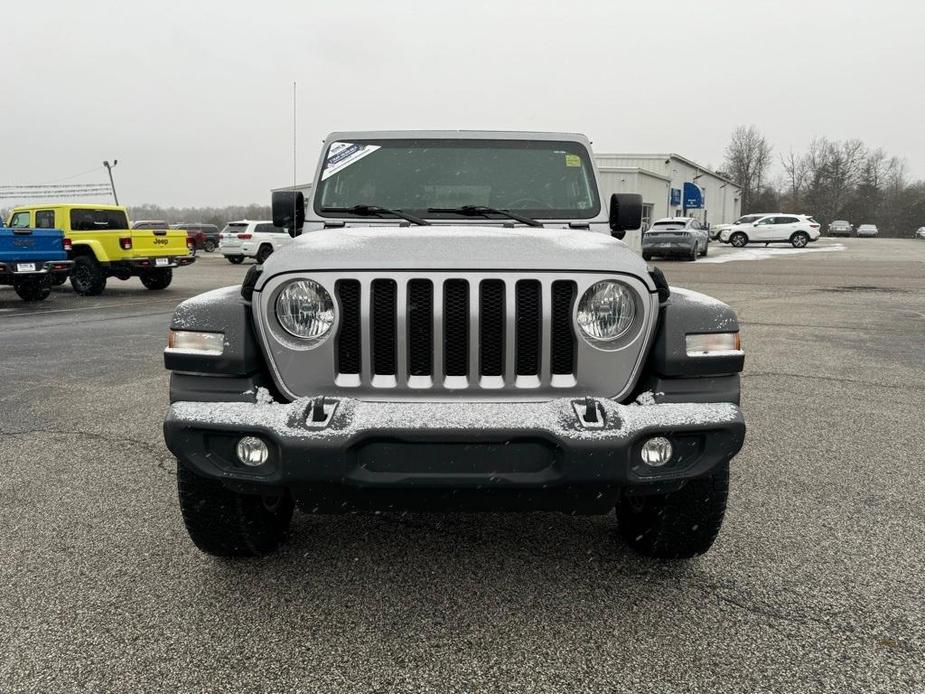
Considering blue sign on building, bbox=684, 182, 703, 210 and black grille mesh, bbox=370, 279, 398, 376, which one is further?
blue sign on building, bbox=684, 182, 703, 210

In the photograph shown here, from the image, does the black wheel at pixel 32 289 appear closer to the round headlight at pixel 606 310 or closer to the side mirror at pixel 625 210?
the side mirror at pixel 625 210

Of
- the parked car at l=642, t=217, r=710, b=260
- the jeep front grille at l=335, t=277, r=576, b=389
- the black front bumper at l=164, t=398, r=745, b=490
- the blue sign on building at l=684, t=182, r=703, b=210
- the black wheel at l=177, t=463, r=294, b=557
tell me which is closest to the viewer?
the black front bumper at l=164, t=398, r=745, b=490

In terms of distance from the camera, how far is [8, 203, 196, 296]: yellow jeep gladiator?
14.8m

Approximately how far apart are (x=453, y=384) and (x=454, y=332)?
176mm

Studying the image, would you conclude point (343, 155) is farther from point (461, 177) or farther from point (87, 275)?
point (87, 275)

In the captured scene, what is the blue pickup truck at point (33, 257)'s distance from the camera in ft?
43.4

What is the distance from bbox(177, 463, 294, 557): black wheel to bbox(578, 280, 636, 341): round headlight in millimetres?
1271

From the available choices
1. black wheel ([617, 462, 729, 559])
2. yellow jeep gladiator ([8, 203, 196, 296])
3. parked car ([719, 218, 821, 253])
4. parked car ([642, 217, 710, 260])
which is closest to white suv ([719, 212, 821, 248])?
parked car ([719, 218, 821, 253])

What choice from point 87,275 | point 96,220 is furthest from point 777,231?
point 87,275

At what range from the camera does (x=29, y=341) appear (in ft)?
30.2

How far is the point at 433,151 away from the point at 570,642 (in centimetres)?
263

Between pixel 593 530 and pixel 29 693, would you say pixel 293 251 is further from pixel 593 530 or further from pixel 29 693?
pixel 593 530

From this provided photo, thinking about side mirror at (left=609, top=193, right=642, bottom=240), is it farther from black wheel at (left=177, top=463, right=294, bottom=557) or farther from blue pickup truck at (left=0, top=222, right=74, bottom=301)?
blue pickup truck at (left=0, top=222, right=74, bottom=301)

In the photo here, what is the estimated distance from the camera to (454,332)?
250cm
